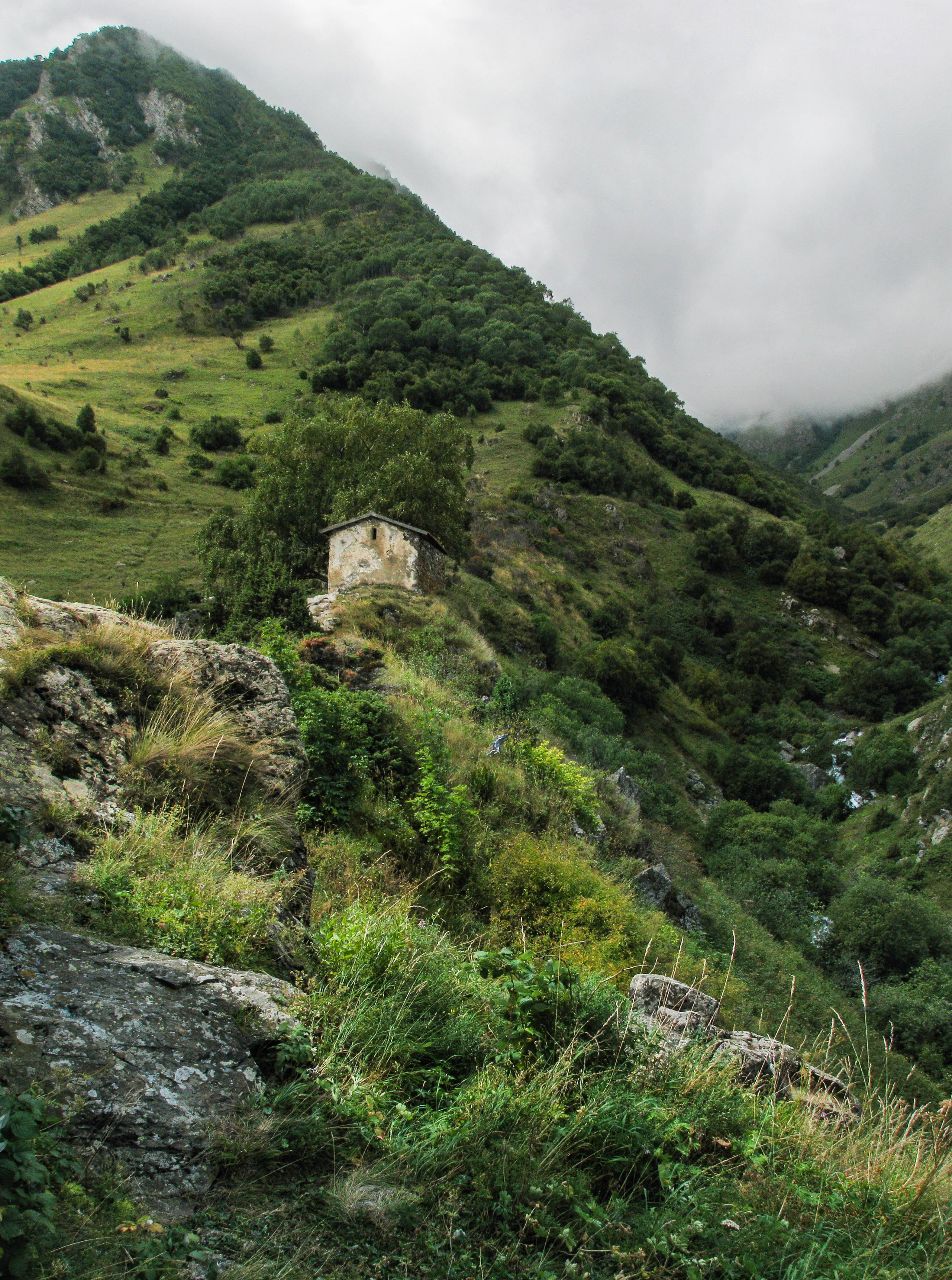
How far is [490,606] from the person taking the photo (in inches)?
1359

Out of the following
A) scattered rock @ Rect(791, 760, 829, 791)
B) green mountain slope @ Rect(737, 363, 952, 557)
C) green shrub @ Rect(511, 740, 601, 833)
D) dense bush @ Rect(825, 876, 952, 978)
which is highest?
green mountain slope @ Rect(737, 363, 952, 557)

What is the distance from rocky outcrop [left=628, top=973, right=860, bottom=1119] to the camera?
14.5 feet

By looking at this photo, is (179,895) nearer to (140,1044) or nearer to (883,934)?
(140,1044)

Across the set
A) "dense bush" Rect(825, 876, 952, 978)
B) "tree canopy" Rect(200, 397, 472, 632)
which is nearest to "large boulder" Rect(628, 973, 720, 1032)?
"dense bush" Rect(825, 876, 952, 978)

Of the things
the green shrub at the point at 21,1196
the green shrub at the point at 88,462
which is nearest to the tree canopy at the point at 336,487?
the green shrub at the point at 88,462

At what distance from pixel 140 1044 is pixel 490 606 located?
31.9 meters

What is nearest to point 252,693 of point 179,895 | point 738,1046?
point 179,895

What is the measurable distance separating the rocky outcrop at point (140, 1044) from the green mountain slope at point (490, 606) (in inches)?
12.0

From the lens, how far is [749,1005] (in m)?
9.80

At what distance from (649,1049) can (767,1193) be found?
822mm

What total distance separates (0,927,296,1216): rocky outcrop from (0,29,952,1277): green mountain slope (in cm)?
30

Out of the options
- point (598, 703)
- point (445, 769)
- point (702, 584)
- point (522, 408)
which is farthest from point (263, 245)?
point (445, 769)

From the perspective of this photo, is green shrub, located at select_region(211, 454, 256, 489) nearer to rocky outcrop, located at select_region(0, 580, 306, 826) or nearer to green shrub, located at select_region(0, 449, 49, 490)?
green shrub, located at select_region(0, 449, 49, 490)

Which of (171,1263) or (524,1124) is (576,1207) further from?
(171,1263)
